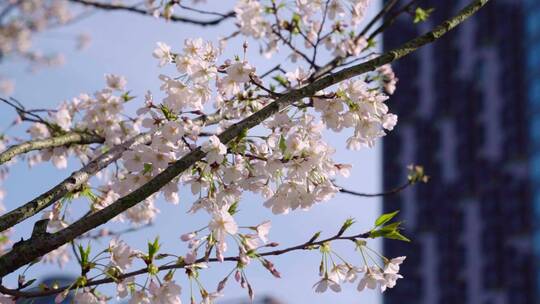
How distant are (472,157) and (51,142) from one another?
43.1 m

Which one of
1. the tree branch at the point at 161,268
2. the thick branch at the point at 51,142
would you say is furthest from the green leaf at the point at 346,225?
the thick branch at the point at 51,142

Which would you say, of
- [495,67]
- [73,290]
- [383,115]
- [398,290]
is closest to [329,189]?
[383,115]

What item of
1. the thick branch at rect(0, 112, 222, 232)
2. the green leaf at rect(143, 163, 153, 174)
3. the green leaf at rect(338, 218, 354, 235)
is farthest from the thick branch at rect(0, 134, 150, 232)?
the green leaf at rect(338, 218, 354, 235)

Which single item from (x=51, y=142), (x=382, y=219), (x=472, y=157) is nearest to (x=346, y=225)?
(x=382, y=219)

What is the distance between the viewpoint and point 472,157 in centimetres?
4506

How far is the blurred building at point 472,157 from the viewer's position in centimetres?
3972

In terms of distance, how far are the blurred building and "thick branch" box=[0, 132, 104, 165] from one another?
3565 cm

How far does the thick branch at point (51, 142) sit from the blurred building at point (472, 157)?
35.6 m

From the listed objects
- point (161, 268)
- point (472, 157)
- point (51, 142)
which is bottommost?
point (161, 268)

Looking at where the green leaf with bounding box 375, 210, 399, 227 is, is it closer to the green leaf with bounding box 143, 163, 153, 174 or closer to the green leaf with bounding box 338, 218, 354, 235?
the green leaf with bounding box 338, 218, 354, 235

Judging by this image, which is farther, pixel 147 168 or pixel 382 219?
pixel 147 168

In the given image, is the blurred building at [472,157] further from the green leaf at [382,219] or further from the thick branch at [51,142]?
the green leaf at [382,219]

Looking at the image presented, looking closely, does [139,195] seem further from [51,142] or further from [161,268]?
A: [51,142]

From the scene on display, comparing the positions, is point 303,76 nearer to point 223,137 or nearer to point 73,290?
point 223,137
